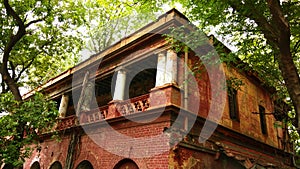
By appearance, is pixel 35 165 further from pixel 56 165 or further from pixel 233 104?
pixel 233 104

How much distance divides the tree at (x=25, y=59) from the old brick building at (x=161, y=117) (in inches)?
65.0

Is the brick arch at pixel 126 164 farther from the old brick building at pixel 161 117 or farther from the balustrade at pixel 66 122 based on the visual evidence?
the balustrade at pixel 66 122

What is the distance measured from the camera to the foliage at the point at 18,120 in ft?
27.5

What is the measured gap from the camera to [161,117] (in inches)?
298

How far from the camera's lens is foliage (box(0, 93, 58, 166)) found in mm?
8375

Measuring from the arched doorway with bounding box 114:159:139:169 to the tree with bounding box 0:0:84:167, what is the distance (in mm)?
3106

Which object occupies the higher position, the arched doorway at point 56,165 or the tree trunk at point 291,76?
the tree trunk at point 291,76

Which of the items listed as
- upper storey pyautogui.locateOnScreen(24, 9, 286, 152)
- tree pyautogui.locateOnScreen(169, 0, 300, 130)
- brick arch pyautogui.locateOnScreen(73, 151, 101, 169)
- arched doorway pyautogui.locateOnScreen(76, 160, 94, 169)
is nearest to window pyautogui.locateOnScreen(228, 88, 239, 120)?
upper storey pyautogui.locateOnScreen(24, 9, 286, 152)

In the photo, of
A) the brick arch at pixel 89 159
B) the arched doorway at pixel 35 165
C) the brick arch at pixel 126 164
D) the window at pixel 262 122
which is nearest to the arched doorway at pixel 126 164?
the brick arch at pixel 126 164

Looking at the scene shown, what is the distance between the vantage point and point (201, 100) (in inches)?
357

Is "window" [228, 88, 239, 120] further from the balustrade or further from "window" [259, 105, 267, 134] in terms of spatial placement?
the balustrade

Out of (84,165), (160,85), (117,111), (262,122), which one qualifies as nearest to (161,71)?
(160,85)

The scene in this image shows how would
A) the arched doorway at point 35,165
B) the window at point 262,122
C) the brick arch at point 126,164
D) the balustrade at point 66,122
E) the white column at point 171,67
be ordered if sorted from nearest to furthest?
the brick arch at point 126,164 → the white column at point 171,67 → the balustrade at point 66,122 → the arched doorway at point 35,165 → the window at point 262,122

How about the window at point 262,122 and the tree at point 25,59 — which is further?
the window at point 262,122
